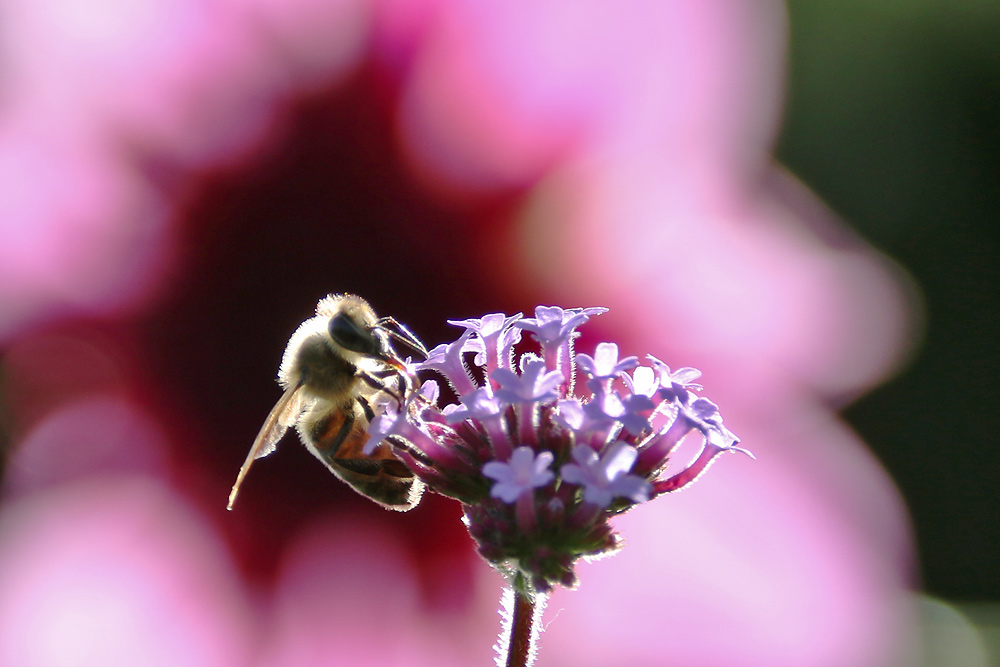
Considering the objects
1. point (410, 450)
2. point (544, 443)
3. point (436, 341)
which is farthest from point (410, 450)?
point (436, 341)

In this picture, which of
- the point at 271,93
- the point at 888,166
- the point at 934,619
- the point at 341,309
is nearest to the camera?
the point at 341,309

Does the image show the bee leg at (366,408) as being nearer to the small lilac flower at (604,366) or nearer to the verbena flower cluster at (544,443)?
the verbena flower cluster at (544,443)

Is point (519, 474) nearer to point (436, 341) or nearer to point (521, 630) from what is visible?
point (521, 630)

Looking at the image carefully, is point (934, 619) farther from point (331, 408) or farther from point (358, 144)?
point (358, 144)

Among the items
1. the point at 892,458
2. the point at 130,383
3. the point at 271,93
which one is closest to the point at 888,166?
the point at 892,458

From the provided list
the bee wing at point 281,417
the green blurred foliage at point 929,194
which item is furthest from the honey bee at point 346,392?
the green blurred foliage at point 929,194

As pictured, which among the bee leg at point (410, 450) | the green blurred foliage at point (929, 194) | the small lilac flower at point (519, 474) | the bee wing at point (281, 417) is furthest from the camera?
the green blurred foliage at point (929, 194)
